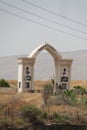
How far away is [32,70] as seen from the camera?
5334cm

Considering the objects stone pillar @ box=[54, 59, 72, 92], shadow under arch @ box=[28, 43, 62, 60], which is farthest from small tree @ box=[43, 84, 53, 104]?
shadow under arch @ box=[28, 43, 62, 60]

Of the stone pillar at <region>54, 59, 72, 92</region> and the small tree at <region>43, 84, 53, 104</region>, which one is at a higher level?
the stone pillar at <region>54, 59, 72, 92</region>

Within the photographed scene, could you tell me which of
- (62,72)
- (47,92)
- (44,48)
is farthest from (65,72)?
(47,92)

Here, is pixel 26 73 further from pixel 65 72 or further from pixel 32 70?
pixel 65 72

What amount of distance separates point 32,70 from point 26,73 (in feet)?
2.35

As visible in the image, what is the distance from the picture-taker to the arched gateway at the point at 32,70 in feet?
174

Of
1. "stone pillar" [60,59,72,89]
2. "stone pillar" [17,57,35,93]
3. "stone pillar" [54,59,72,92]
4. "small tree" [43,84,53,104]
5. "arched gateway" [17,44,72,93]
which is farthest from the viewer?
"stone pillar" [60,59,72,89]

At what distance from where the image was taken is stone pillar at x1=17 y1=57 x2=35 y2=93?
52.9 metres

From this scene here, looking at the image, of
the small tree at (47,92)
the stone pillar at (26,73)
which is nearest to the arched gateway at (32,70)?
the stone pillar at (26,73)

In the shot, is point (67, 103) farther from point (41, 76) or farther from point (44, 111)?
point (41, 76)

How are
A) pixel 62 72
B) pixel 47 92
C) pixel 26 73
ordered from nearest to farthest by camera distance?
pixel 47 92
pixel 26 73
pixel 62 72

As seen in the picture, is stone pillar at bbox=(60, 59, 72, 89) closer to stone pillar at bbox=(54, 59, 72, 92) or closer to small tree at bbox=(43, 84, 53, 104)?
stone pillar at bbox=(54, 59, 72, 92)

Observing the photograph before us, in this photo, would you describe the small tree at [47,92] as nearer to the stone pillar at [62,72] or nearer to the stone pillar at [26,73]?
the stone pillar at [62,72]

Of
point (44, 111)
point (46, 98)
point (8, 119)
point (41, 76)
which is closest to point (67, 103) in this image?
point (46, 98)
